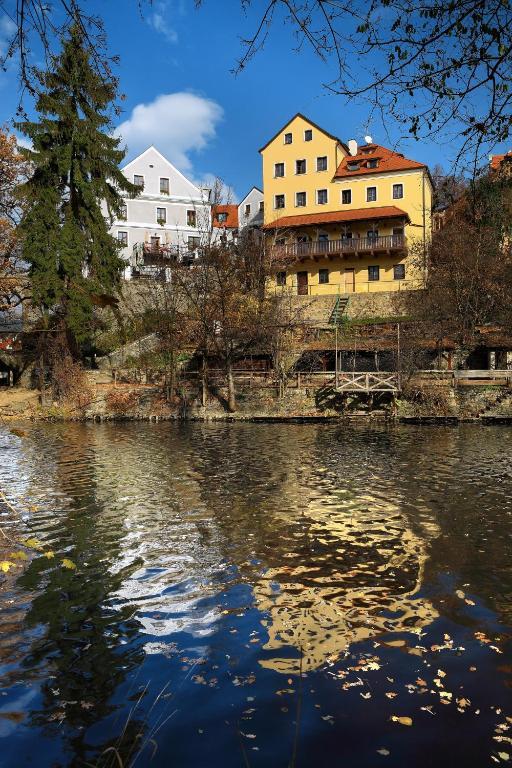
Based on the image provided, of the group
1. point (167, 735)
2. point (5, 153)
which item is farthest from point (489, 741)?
point (5, 153)

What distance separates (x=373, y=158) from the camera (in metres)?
53.3

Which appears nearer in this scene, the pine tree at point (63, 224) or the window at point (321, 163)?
the pine tree at point (63, 224)

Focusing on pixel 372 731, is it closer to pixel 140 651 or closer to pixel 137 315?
pixel 140 651

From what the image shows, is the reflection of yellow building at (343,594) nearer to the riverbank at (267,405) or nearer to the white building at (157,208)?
the riverbank at (267,405)

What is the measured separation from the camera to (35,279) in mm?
36656

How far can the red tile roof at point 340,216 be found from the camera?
50.3 meters

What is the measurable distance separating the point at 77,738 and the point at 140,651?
4.98 ft

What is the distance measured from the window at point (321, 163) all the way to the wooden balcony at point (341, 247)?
7.89 meters

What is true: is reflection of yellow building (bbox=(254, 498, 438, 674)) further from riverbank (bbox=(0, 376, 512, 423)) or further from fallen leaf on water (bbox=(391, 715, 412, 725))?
riverbank (bbox=(0, 376, 512, 423))

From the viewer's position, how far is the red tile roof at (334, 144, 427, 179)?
52.2 m

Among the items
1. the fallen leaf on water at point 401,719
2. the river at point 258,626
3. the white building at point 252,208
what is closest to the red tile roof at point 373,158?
the white building at point 252,208

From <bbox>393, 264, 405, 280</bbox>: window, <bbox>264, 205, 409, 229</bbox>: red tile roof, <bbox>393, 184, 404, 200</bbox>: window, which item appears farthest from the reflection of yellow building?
<bbox>393, 184, 404, 200</bbox>: window

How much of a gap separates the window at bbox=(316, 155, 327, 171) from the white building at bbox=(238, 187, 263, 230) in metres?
12.5

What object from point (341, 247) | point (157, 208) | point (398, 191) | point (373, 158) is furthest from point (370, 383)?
point (157, 208)
